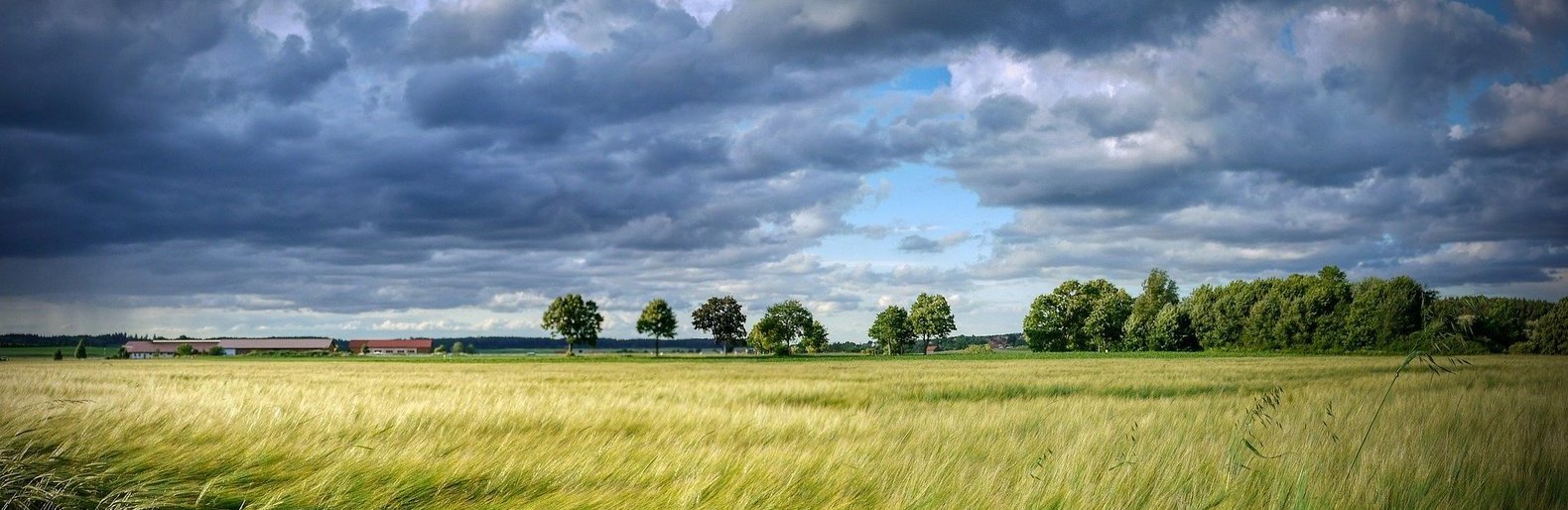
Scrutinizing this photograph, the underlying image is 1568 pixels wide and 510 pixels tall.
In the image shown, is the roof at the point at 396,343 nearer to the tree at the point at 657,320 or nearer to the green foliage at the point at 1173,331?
the tree at the point at 657,320

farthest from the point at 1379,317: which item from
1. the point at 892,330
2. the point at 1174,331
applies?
the point at 892,330

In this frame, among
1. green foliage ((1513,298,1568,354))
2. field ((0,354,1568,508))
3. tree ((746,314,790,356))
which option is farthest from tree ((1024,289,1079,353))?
field ((0,354,1568,508))

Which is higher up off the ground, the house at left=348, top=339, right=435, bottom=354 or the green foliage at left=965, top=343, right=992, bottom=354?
the house at left=348, top=339, right=435, bottom=354

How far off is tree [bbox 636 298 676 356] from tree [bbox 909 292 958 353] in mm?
33781

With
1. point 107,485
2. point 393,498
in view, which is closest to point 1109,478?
point 393,498

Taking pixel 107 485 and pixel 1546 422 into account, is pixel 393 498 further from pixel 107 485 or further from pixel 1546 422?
pixel 1546 422

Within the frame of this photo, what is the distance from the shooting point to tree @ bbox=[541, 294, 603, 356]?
105062 millimetres

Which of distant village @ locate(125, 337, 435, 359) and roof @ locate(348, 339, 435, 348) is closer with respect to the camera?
distant village @ locate(125, 337, 435, 359)

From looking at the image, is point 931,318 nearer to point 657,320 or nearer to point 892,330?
point 892,330

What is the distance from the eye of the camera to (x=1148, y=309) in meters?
95.7

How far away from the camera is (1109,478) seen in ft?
17.1

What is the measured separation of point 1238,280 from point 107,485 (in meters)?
94.5

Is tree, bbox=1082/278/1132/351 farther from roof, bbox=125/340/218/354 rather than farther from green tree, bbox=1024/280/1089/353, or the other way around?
roof, bbox=125/340/218/354

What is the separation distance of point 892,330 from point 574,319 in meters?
43.5
